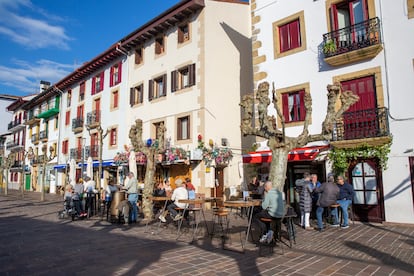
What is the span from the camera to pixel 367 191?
36.0 ft

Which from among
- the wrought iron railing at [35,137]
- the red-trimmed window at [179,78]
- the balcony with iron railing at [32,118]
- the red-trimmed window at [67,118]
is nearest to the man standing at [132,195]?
the red-trimmed window at [179,78]

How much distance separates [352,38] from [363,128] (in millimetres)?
3283

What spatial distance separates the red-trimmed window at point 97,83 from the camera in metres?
25.8

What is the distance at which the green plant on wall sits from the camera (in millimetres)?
10508

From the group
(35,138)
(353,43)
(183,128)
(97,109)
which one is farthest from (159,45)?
(35,138)

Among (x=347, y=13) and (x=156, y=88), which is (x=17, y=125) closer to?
(x=156, y=88)

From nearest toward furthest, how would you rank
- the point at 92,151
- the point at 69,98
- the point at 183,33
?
the point at 183,33
the point at 92,151
the point at 69,98

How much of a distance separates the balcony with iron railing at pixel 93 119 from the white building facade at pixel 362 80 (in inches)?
645

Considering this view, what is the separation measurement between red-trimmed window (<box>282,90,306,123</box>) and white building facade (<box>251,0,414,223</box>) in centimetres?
4

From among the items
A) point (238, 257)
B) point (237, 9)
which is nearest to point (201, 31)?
point (237, 9)

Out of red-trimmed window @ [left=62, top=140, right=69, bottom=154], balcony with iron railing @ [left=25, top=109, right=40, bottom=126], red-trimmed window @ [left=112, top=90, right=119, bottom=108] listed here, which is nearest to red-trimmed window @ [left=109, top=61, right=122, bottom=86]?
red-trimmed window @ [left=112, top=90, right=119, bottom=108]

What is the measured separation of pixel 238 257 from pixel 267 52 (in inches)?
398

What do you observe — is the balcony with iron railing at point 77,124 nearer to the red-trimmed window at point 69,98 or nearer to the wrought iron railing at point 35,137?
the red-trimmed window at point 69,98

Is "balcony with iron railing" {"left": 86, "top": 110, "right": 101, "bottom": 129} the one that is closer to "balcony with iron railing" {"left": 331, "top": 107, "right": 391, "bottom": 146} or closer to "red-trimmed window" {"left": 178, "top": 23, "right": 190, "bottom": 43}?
A: "red-trimmed window" {"left": 178, "top": 23, "right": 190, "bottom": 43}
